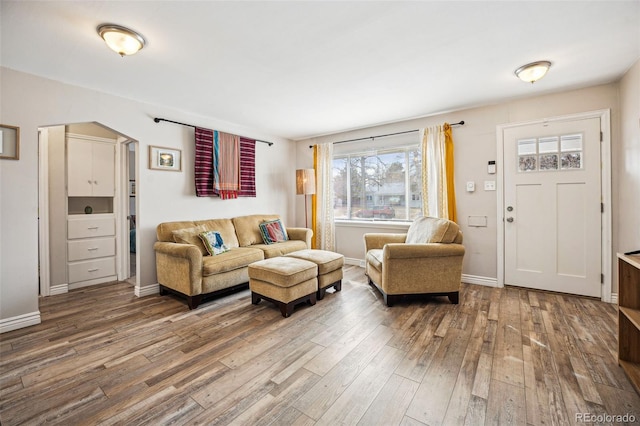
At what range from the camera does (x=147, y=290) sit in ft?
11.2

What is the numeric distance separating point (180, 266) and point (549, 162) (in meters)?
4.37

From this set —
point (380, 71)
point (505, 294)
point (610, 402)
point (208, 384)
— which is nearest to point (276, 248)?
point (208, 384)

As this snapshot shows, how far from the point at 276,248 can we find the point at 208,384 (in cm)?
228

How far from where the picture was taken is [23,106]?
2572 millimetres

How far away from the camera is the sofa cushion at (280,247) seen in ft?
12.5

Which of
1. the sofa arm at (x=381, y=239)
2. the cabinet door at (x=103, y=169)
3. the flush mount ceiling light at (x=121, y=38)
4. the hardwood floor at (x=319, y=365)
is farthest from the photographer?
the cabinet door at (x=103, y=169)

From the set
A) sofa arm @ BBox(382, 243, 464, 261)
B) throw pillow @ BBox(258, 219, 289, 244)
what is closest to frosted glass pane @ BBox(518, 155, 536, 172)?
sofa arm @ BBox(382, 243, 464, 261)

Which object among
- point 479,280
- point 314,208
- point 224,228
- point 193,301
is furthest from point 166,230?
point 479,280

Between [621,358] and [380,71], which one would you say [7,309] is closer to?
[380,71]

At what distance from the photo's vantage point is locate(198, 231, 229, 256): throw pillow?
3.39 m

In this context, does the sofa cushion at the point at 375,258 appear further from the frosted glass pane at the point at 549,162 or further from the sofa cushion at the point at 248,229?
the frosted glass pane at the point at 549,162

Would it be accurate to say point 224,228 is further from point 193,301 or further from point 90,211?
point 90,211

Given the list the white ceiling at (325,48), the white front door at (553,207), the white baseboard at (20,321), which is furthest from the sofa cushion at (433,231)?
the white baseboard at (20,321)

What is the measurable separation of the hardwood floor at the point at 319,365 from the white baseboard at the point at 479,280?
596mm
